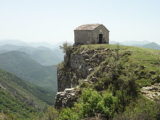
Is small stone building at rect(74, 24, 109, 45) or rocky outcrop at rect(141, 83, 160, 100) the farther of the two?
small stone building at rect(74, 24, 109, 45)

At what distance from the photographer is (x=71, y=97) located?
117 ft

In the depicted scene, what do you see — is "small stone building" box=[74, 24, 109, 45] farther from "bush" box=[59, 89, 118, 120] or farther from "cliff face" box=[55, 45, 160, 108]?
"bush" box=[59, 89, 118, 120]

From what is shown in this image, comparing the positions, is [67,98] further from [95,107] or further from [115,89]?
[95,107]

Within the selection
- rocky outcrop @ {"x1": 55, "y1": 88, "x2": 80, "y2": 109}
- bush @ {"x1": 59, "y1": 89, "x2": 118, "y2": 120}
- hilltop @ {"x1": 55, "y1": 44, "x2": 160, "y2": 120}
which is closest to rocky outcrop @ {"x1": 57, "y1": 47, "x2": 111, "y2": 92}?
hilltop @ {"x1": 55, "y1": 44, "x2": 160, "y2": 120}

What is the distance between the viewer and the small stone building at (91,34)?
57.1m

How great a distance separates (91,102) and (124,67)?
1037 cm

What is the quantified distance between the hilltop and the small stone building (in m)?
6.23

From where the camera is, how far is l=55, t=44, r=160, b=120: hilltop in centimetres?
2741

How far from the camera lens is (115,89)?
32438 mm

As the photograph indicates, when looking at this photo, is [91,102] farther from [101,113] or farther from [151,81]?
[151,81]

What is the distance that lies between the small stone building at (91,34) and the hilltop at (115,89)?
6.23 m

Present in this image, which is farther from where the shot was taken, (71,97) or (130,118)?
(71,97)

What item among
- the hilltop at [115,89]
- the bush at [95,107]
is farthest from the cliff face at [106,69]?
the bush at [95,107]

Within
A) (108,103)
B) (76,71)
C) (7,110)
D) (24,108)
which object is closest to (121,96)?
(108,103)
